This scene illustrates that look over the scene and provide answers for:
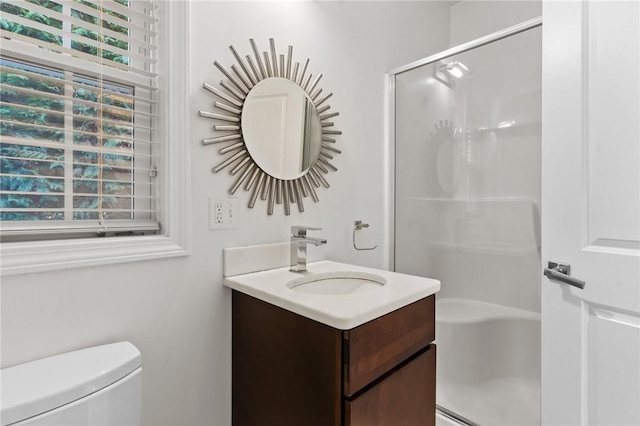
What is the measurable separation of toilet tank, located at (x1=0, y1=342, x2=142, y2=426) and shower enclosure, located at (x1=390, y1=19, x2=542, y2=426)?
1.36 meters

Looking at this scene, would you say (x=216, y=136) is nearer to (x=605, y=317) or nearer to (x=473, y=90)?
(x=473, y=90)

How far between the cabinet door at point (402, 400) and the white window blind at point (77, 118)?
816 mm

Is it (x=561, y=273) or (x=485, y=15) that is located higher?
(x=485, y=15)

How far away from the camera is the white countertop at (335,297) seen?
33.4 inches

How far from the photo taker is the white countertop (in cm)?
85

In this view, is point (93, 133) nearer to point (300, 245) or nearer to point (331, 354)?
point (300, 245)

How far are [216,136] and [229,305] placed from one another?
60 centimetres

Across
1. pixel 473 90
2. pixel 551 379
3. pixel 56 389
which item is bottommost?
pixel 551 379

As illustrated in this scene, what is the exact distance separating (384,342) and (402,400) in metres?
0.22

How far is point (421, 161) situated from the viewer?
5.65 ft

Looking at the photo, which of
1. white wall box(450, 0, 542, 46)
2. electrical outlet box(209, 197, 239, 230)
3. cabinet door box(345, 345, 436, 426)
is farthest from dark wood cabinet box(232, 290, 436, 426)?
white wall box(450, 0, 542, 46)

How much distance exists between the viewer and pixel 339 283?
51.9 inches

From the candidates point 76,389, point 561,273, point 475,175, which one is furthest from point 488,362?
point 76,389

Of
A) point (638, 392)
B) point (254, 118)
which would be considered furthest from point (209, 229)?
point (638, 392)
